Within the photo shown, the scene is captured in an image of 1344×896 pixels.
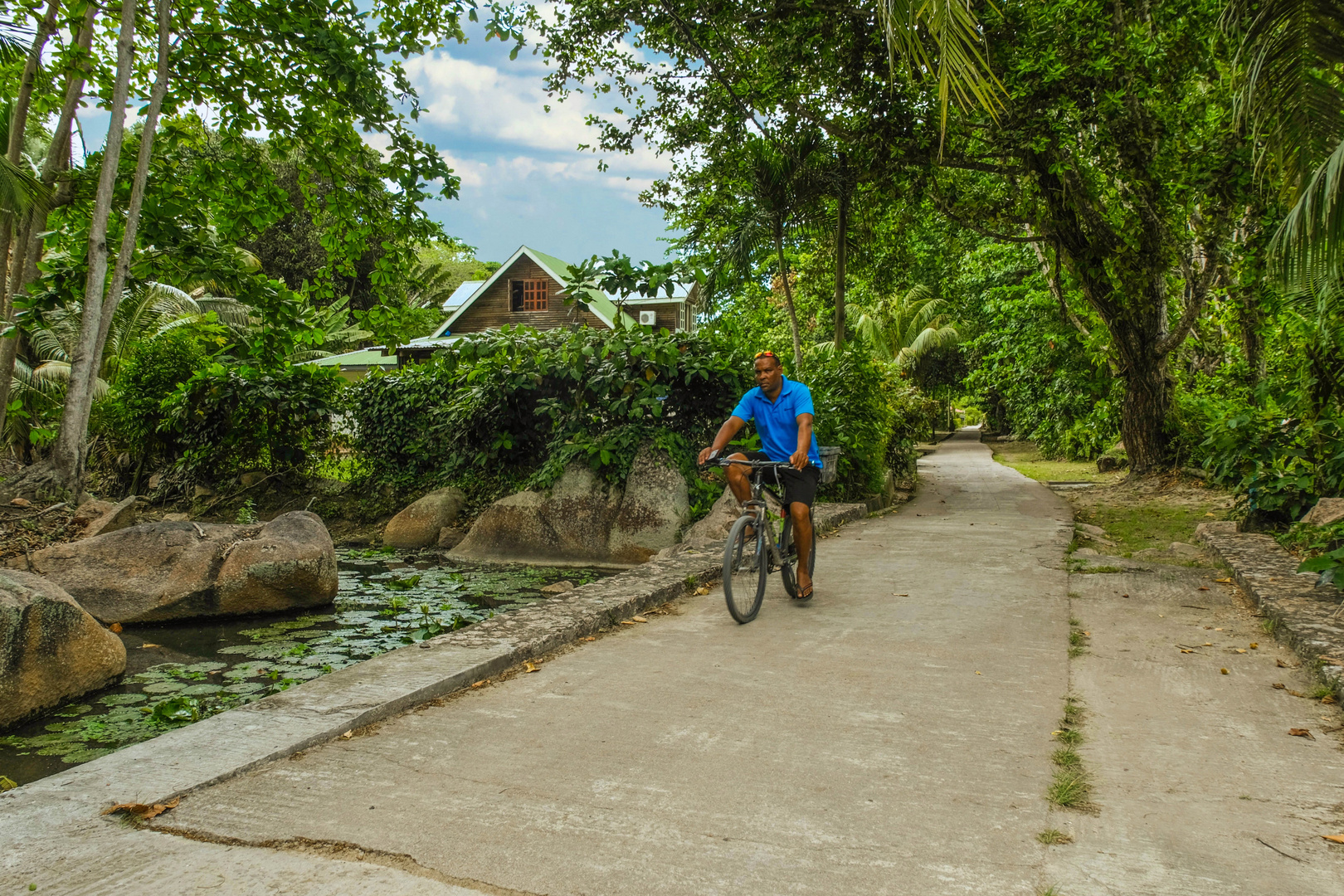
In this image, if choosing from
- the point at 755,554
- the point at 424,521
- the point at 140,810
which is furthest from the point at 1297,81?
the point at 424,521

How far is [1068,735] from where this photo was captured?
3785mm

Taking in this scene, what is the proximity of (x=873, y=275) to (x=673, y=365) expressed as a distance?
31.4ft

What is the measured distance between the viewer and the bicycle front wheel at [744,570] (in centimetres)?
577

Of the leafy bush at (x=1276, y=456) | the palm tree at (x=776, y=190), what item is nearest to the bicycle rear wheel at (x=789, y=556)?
the leafy bush at (x=1276, y=456)

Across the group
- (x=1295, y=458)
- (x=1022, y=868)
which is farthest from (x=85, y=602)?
(x=1295, y=458)

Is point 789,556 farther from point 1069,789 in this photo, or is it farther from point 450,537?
point 450,537

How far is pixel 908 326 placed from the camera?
1599 inches

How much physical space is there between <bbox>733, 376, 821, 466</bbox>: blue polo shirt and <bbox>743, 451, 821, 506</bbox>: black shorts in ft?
0.25

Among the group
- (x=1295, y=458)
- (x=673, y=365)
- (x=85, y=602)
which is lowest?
(x=85, y=602)

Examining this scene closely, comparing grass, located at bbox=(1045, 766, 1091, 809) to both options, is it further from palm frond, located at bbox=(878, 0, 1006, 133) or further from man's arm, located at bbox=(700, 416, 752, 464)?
palm frond, located at bbox=(878, 0, 1006, 133)

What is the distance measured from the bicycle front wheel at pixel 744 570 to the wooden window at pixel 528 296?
29.2 meters

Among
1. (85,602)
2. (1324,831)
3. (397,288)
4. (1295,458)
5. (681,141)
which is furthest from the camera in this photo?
(681,141)

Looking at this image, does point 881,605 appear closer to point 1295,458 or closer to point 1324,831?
point 1324,831

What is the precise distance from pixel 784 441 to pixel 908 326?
36.0 metres
